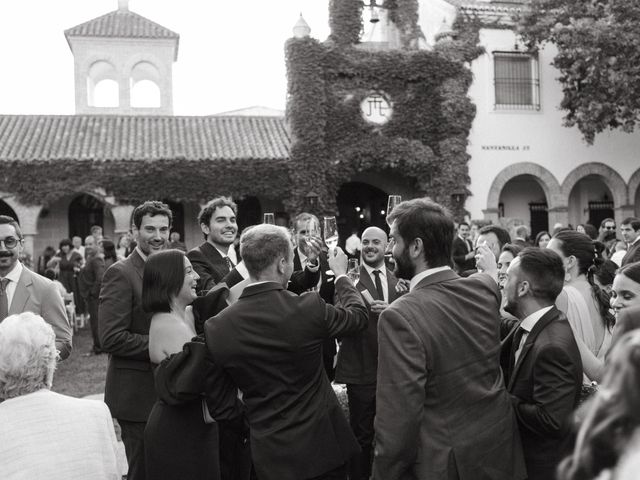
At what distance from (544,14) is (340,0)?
611 cm

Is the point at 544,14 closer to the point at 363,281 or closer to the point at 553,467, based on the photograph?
the point at 363,281

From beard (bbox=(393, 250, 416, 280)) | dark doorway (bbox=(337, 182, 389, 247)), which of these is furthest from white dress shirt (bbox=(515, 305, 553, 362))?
dark doorway (bbox=(337, 182, 389, 247))

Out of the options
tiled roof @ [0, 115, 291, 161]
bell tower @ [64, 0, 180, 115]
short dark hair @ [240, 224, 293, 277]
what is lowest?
short dark hair @ [240, 224, 293, 277]

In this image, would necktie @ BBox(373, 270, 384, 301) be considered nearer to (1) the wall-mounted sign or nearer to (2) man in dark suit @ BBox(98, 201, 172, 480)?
(2) man in dark suit @ BBox(98, 201, 172, 480)

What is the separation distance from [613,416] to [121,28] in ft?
111

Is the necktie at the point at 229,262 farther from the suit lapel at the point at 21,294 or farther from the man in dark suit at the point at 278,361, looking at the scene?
the man in dark suit at the point at 278,361

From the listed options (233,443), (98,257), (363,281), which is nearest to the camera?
(233,443)

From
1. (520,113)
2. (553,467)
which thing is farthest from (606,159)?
(553,467)

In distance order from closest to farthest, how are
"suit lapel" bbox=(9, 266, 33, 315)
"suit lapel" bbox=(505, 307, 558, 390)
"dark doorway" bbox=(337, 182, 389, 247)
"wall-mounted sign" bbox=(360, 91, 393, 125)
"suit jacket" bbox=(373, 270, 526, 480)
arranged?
"suit jacket" bbox=(373, 270, 526, 480)
"suit lapel" bbox=(505, 307, 558, 390)
"suit lapel" bbox=(9, 266, 33, 315)
"wall-mounted sign" bbox=(360, 91, 393, 125)
"dark doorway" bbox=(337, 182, 389, 247)

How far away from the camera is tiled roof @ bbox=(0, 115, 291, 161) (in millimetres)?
19562

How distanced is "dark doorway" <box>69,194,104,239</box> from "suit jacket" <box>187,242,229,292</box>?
693 inches

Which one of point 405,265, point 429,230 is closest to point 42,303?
point 405,265

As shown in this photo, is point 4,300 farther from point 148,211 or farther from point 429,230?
point 429,230

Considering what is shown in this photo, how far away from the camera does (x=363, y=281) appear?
5.22m
